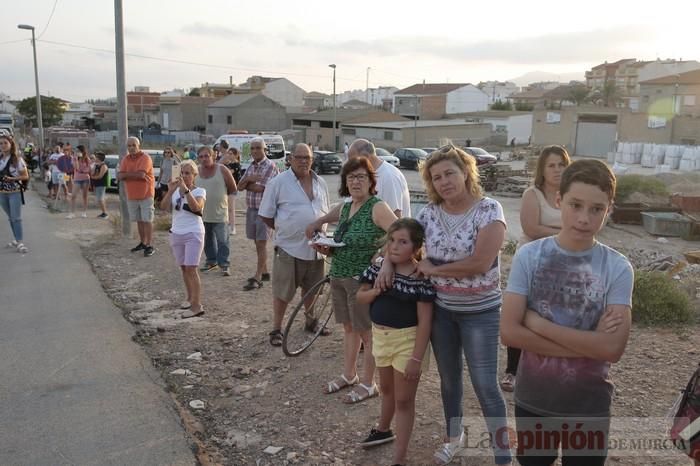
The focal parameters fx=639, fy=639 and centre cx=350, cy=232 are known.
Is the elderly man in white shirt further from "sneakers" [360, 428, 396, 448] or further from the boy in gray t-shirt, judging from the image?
the boy in gray t-shirt

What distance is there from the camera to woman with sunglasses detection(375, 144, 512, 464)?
11.0 feet

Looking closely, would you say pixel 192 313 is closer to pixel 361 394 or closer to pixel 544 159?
pixel 361 394

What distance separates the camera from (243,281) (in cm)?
823

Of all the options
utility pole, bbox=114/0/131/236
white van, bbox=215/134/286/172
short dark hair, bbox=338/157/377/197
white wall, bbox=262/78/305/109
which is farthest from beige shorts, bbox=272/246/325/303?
white wall, bbox=262/78/305/109

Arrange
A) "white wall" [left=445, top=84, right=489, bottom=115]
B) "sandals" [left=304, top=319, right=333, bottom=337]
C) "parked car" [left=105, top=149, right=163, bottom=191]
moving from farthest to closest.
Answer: "white wall" [left=445, top=84, right=489, bottom=115] < "parked car" [left=105, top=149, right=163, bottom=191] < "sandals" [left=304, top=319, right=333, bottom=337]

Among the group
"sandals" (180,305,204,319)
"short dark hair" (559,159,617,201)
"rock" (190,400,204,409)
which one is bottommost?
"rock" (190,400,204,409)

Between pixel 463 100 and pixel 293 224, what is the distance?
85.6 m

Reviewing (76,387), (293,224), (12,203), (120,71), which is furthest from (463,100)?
(76,387)

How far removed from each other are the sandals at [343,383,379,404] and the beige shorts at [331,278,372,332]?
416 millimetres

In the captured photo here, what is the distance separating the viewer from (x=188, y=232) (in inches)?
261

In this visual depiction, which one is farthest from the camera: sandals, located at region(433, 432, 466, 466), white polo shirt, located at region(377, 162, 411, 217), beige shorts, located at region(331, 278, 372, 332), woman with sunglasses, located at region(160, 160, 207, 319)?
woman with sunglasses, located at region(160, 160, 207, 319)

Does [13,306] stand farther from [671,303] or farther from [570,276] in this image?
[671,303]

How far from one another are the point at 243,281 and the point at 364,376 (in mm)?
3970

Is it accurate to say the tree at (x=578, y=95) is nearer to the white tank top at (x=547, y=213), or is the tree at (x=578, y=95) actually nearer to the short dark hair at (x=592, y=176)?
the white tank top at (x=547, y=213)
